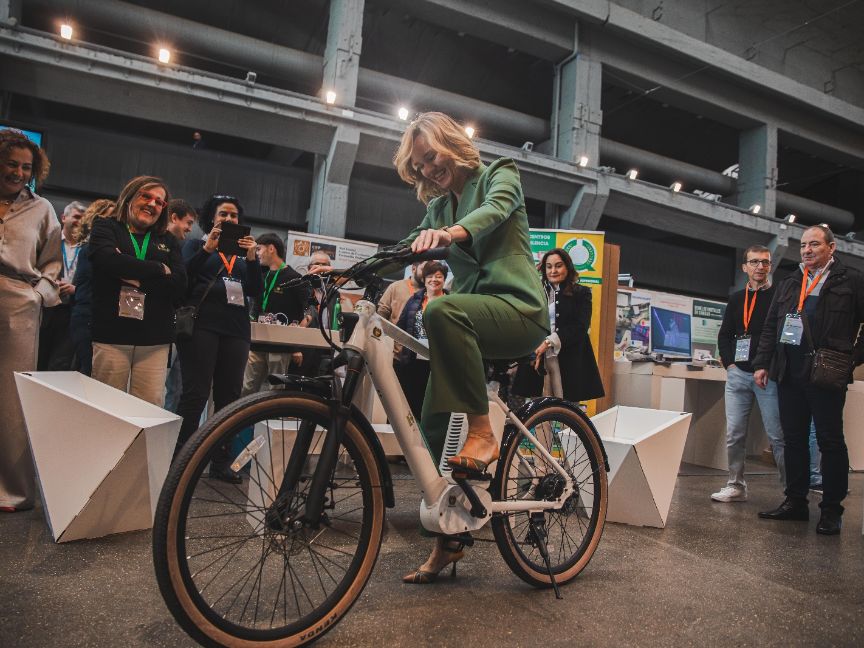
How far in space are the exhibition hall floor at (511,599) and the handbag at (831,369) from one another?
0.79 metres

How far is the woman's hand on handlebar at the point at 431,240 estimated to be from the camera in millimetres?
1409

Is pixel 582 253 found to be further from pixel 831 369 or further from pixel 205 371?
pixel 205 371

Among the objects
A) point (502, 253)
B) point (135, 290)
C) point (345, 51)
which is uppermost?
point (345, 51)

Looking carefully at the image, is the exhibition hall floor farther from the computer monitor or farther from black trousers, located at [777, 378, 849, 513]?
the computer monitor

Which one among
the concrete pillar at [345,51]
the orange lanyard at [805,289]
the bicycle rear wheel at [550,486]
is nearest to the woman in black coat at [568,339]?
the orange lanyard at [805,289]

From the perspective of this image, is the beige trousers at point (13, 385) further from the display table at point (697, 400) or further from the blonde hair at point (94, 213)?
the display table at point (697, 400)

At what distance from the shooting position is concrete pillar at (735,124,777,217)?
1199cm

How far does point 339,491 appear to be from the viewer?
158cm

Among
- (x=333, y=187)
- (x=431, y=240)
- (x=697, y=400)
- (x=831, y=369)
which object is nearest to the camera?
(x=431, y=240)

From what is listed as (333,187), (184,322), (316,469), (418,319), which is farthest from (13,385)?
(333,187)

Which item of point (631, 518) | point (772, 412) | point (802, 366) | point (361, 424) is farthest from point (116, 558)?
point (772, 412)

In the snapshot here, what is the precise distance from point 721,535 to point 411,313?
2.11 meters

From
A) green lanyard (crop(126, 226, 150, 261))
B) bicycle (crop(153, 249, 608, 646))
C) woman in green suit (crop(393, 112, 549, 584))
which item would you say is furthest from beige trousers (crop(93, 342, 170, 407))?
woman in green suit (crop(393, 112, 549, 584))

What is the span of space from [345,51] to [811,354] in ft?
24.6
